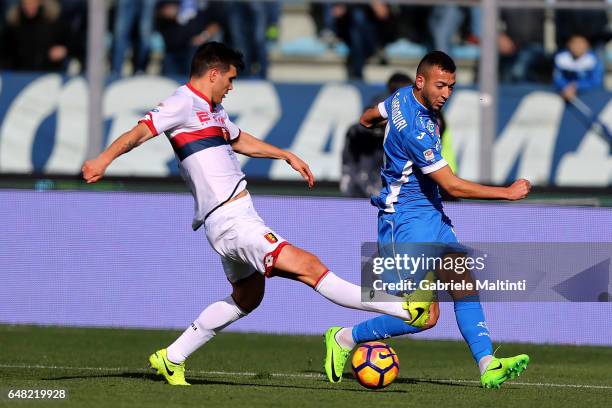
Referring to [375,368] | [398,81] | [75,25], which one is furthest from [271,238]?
[75,25]

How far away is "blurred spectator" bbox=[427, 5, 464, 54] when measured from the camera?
47.1ft

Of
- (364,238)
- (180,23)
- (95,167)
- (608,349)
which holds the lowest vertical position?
(608,349)

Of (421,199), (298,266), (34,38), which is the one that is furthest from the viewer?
(34,38)

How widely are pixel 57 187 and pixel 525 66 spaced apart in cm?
496

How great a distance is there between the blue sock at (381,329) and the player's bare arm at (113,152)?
184 centimetres

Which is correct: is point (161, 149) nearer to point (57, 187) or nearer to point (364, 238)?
point (57, 187)

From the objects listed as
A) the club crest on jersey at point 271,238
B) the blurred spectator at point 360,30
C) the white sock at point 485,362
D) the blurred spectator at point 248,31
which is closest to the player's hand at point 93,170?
the club crest on jersey at point 271,238

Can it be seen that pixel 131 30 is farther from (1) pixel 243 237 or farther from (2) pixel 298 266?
(2) pixel 298 266

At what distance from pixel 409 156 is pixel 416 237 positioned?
1.59 ft

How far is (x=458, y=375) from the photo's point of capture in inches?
379

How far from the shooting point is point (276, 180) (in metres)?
12.6

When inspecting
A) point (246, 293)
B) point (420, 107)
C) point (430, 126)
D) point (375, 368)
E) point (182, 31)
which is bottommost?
point (375, 368)

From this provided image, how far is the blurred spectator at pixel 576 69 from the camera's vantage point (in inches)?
569

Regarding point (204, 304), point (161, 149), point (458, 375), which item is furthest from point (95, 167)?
point (161, 149)
